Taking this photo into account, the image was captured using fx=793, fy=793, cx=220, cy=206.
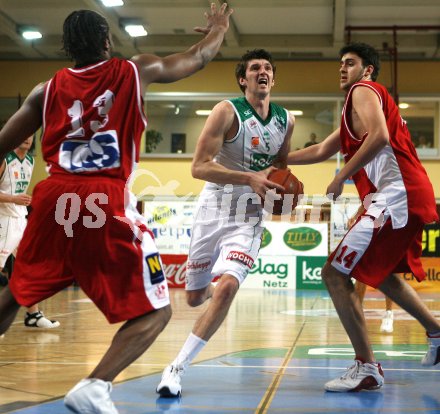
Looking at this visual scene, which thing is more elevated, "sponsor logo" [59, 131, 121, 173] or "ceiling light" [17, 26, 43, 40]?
"ceiling light" [17, 26, 43, 40]

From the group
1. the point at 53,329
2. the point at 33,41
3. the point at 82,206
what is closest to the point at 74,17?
the point at 82,206

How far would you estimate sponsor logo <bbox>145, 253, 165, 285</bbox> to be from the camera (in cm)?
324

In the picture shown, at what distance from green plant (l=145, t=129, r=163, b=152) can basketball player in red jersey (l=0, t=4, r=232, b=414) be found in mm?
18388

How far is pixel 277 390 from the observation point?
14.8 feet

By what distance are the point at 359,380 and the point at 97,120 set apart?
2.23 meters

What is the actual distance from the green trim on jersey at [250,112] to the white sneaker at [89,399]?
2.51m

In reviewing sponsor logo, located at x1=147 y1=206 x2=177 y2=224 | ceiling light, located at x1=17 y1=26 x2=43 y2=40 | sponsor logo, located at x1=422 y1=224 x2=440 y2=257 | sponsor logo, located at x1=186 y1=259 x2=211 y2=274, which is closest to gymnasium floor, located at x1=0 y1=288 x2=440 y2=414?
sponsor logo, located at x1=186 y1=259 x2=211 y2=274

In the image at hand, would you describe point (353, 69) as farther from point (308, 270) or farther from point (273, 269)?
point (308, 270)

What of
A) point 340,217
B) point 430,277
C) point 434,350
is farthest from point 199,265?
point 340,217

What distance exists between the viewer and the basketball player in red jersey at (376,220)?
452cm

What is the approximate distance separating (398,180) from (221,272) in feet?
3.90

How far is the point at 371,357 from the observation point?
459 cm

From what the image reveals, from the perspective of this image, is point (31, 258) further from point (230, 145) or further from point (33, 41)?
point (33, 41)

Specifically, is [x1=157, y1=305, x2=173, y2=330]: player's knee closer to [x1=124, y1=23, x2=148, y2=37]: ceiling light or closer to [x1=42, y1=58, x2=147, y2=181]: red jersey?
[x1=42, y1=58, x2=147, y2=181]: red jersey
